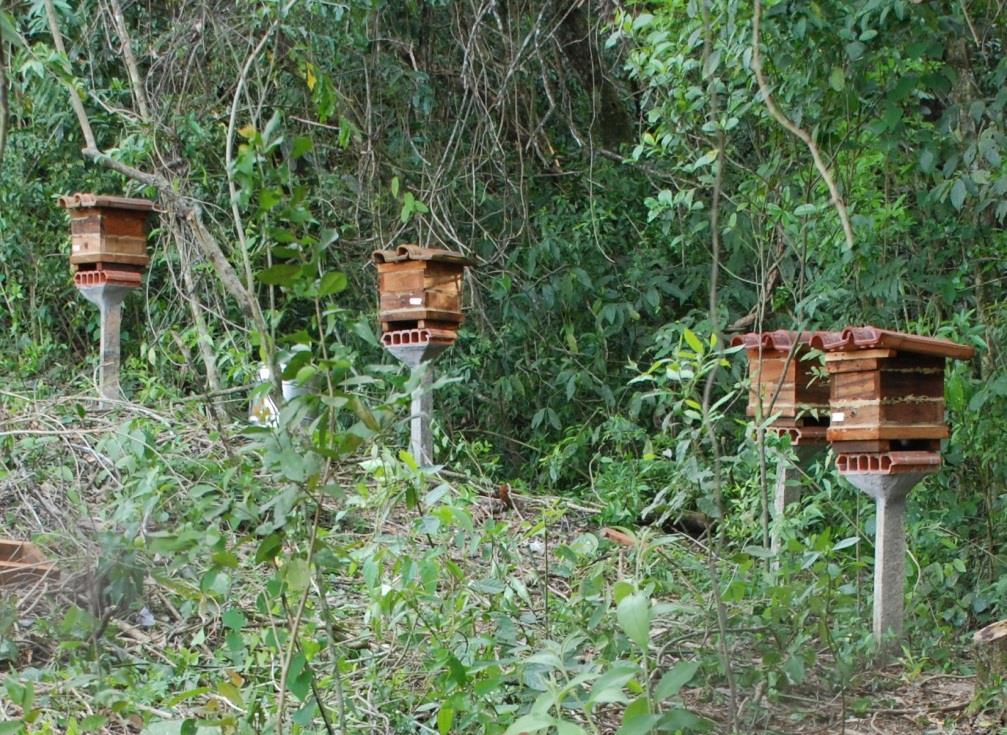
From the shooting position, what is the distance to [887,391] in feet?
15.5

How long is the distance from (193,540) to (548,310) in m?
5.55

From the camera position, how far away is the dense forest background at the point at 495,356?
10.7ft

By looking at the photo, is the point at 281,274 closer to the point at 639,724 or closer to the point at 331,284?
the point at 331,284

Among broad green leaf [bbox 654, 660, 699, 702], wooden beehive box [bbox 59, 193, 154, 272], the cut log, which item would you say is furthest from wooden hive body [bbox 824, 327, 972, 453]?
wooden beehive box [bbox 59, 193, 154, 272]

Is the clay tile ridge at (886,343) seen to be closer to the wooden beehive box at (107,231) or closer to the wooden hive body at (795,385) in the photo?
the wooden hive body at (795,385)

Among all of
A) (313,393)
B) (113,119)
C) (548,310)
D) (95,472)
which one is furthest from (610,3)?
(313,393)

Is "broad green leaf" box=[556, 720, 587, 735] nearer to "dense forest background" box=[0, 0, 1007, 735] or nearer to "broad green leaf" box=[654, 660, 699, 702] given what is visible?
"dense forest background" box=[0, 0, 1007, 735]

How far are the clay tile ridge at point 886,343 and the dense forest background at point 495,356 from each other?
37 cm

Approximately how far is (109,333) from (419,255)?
6.51 ft

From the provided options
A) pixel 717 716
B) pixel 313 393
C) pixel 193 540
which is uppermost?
pixel 313 393

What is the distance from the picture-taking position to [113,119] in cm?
841

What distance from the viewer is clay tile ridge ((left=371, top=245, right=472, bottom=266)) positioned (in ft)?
20.5

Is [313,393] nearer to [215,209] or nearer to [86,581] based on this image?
[86,581]

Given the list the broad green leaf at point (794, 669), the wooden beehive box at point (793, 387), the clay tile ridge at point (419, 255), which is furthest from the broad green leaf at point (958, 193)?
the broad green leaf at point (794, 669)
